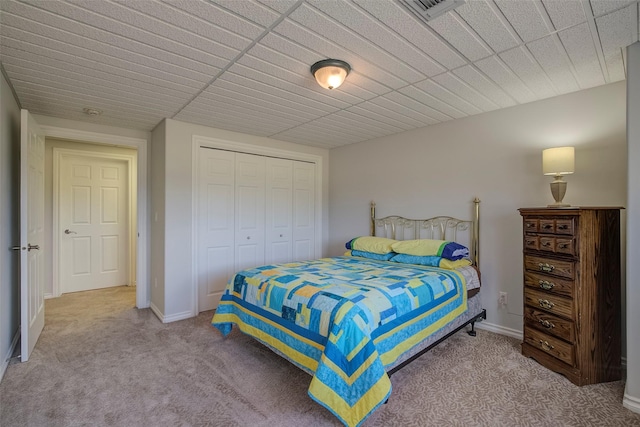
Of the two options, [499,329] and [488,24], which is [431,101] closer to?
[488,24]

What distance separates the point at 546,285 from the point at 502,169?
1222mm

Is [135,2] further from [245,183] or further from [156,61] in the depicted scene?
[245,183]

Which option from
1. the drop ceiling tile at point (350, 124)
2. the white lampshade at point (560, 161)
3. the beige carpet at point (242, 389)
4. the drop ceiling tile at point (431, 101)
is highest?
the drop ceiling tile at point (350, 124)

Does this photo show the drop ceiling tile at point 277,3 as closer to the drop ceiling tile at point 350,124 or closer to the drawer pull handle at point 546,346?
the drop ceiling tile at point 350,124

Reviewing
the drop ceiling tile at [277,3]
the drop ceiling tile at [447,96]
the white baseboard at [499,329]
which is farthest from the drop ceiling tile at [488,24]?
the white baseboard at [499,329]

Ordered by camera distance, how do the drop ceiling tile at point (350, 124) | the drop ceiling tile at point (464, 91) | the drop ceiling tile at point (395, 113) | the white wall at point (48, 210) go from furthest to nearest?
1. the white wall at point (48, 210)
2. the drop ceiling tile at point (350, 124)
3. the drop ceiling tile at point (395, 113)
4. the drop ceiling tile at point (464, 91)

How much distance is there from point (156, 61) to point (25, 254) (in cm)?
186

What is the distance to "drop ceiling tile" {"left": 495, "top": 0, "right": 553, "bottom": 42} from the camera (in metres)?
1.54

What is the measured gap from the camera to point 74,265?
463 centimetres

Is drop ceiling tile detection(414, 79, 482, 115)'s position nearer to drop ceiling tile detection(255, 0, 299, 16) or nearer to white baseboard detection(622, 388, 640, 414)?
drop ceiling tile detection(255, 0, 299, 16)

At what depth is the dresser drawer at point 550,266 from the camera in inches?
87.6

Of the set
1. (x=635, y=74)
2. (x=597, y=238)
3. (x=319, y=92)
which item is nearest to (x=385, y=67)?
(x=319, y=92)

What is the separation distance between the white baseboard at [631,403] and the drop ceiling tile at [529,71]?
2259 millimetres

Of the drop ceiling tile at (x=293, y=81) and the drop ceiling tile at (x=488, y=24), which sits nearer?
the drop ceiling tile at (x=488, y=24)
